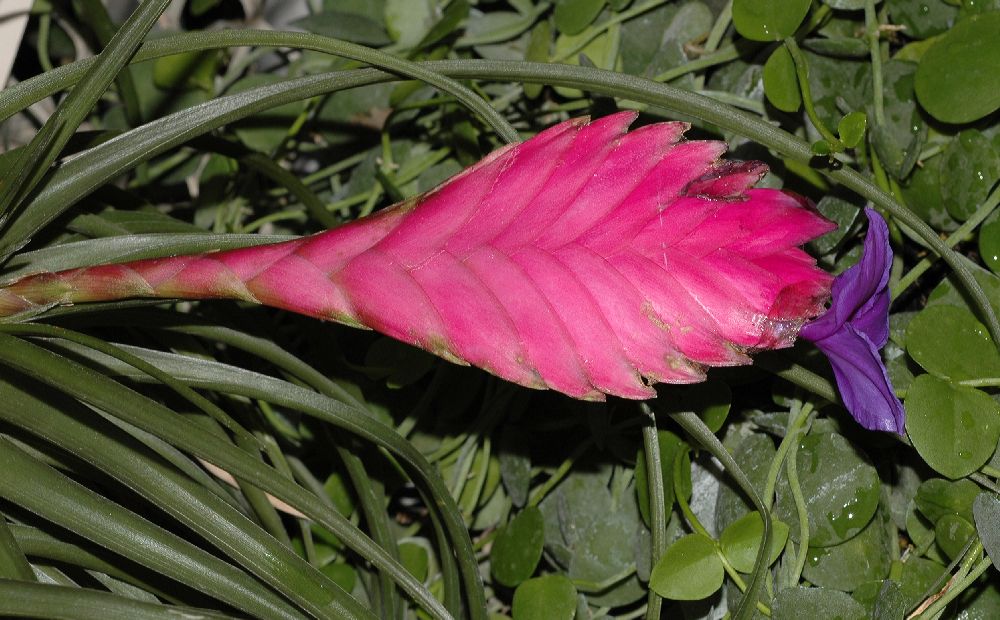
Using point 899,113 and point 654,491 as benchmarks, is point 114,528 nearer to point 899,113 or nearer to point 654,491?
point 654,491

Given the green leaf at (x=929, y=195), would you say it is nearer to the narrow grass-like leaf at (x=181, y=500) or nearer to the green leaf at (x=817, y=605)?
the green leaf at (x=817, y=605)

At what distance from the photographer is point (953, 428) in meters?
0.64

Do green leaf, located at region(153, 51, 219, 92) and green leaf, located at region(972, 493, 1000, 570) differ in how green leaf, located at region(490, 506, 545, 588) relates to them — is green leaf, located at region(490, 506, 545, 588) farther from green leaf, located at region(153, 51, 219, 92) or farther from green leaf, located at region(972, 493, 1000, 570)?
green leaf, located at region(153, 51, 219, 92)

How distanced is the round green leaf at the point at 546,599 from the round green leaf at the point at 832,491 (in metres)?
0.19

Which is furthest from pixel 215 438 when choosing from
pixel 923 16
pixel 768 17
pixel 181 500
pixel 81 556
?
pixel 923 16

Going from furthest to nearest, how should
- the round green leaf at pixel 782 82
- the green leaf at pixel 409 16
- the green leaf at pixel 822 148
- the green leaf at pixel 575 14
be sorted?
the green leaf at pixel 409 16
the green leaf at pixel 575 14
the round green leaf at pixel 782 82
the green leaf at pixel 822 148

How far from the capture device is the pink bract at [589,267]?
1.61 ft

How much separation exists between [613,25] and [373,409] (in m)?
0.43

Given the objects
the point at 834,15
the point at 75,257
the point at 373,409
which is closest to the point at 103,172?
the point at 75,257

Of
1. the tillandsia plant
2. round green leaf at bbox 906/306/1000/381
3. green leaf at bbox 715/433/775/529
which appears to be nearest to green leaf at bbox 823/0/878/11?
the tillandsia plant

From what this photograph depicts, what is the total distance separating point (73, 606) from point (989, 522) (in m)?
0.58

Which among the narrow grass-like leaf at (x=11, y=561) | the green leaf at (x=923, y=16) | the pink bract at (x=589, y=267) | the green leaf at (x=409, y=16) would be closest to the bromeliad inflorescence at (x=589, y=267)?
the pink bract at (x=589, y=267)

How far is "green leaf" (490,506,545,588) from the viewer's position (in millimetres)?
791

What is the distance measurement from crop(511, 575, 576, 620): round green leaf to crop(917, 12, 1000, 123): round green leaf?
1.58 feet
